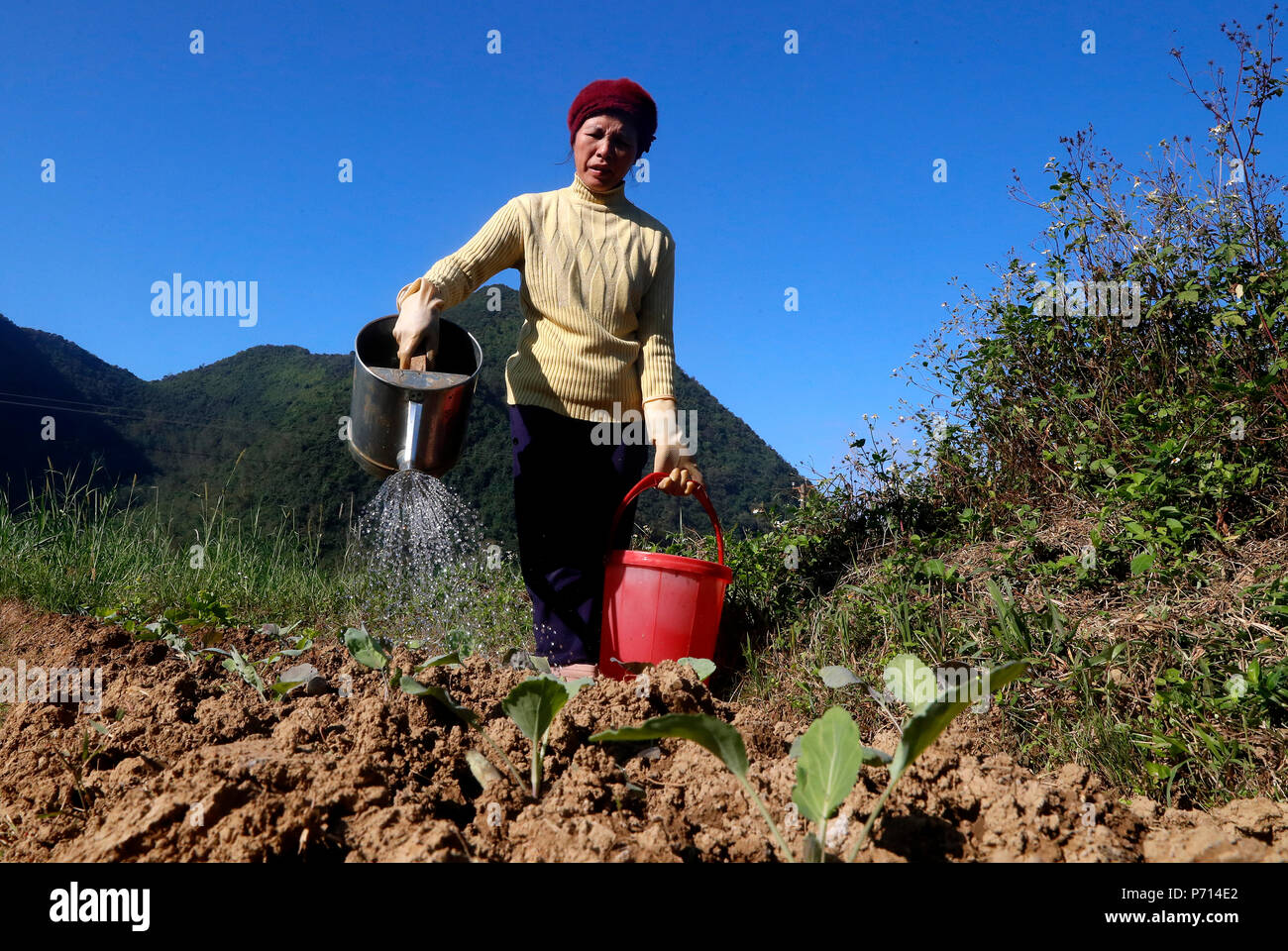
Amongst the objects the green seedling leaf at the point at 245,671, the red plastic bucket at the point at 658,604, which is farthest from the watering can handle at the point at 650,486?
the green seedling leaf at the point at 245,671

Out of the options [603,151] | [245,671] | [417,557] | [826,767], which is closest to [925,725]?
[826,767]

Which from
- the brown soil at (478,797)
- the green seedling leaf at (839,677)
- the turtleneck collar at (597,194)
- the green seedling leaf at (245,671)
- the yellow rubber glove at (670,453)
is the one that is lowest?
the brown soil at (478,797)

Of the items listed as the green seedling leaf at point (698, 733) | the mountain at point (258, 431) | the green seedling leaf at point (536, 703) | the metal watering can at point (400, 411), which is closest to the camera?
the green seedling leaf at point (698, 733)

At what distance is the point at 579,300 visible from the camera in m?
2.75

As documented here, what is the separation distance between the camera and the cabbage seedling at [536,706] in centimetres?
111

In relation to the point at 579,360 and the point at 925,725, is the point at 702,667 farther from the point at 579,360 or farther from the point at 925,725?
the point at 579,360

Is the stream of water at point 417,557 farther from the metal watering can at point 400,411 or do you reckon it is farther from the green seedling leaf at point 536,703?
the green seedling leaf at point 536,703

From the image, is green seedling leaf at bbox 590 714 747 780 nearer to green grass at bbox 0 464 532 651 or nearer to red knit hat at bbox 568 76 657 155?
red knit hat at bbox 568 76 657 155

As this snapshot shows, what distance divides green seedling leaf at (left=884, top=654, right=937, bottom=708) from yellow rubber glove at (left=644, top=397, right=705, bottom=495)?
4.66ft

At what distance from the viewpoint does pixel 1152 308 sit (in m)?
3.19

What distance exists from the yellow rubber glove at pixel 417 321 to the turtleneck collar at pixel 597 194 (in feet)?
2.25

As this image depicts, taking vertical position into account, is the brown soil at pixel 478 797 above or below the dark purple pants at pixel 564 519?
below
